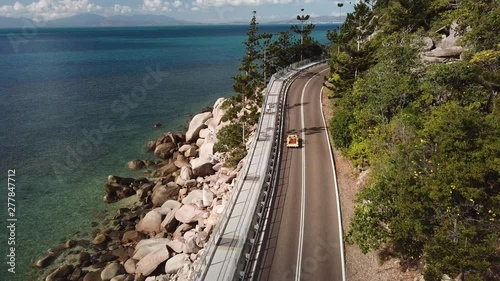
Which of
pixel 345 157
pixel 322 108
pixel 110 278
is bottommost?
pixel 110 278

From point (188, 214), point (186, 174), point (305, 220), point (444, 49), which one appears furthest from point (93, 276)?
point (444, 49)

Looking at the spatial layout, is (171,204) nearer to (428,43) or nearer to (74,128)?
(74,128)

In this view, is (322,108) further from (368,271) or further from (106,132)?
(106,132)

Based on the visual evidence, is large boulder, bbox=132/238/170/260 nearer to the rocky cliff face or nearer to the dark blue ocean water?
the dark blue ocean water

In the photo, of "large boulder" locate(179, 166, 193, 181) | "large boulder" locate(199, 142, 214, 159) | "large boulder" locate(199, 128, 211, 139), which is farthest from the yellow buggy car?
"large boulder" locate(199, 128, 211, 139)

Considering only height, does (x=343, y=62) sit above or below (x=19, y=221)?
above

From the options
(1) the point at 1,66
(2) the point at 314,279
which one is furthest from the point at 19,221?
(1) the point at 1,66
